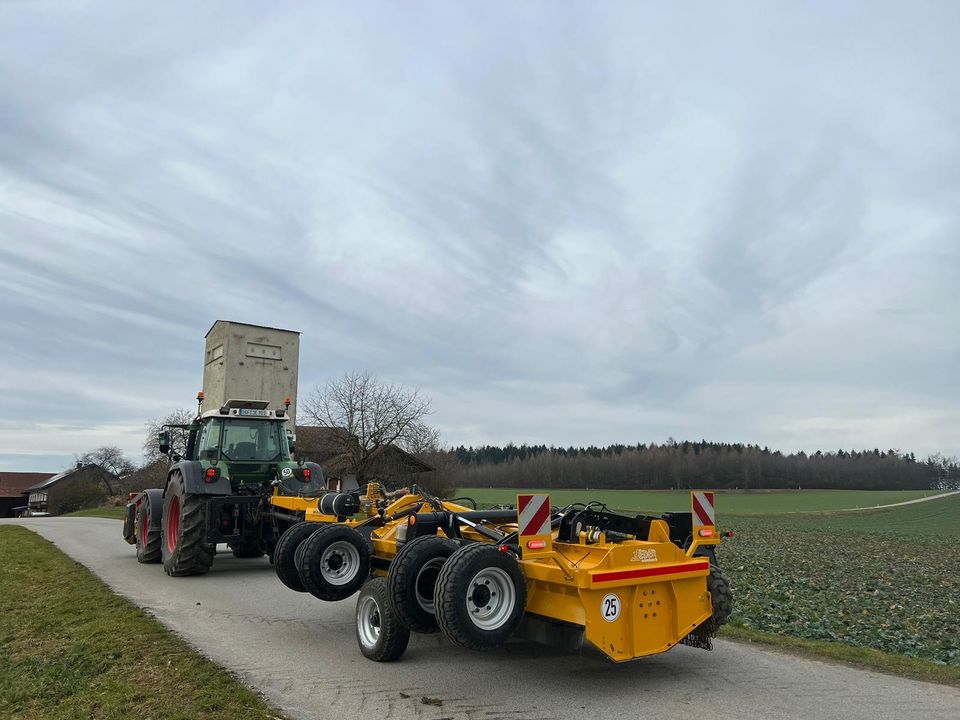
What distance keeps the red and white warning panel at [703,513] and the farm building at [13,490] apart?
9015 centimetres

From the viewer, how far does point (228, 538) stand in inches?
445

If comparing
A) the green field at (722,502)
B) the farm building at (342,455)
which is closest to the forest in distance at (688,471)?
the green field at (722,502)

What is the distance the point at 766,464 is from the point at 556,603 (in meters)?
96.6

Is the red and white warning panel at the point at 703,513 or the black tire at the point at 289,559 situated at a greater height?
the red and white warning panel at the point at 703,513

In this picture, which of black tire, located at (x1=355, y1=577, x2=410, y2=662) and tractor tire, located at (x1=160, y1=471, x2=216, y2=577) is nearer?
black tire, located at (x1=355, y1=577, x2=410, y2=662)

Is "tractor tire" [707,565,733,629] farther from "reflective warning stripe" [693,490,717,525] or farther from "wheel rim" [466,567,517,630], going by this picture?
"wheel rim" [466,567,517,630]

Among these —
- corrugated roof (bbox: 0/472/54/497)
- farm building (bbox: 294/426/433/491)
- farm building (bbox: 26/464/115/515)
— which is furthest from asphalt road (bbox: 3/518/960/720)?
corrugated roof (bbox: 0/472/54/497)

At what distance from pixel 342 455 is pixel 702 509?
2856 cm

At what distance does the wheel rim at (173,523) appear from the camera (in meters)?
11.6

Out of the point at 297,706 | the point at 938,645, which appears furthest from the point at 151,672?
the point at 938,645

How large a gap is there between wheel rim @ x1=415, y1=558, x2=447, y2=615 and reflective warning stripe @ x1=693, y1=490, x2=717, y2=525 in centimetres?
225

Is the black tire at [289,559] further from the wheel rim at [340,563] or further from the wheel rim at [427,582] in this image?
the wheel rim at [427,582]

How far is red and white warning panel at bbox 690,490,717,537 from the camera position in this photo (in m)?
6.25

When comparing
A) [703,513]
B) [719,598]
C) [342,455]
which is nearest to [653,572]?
[719,598]
